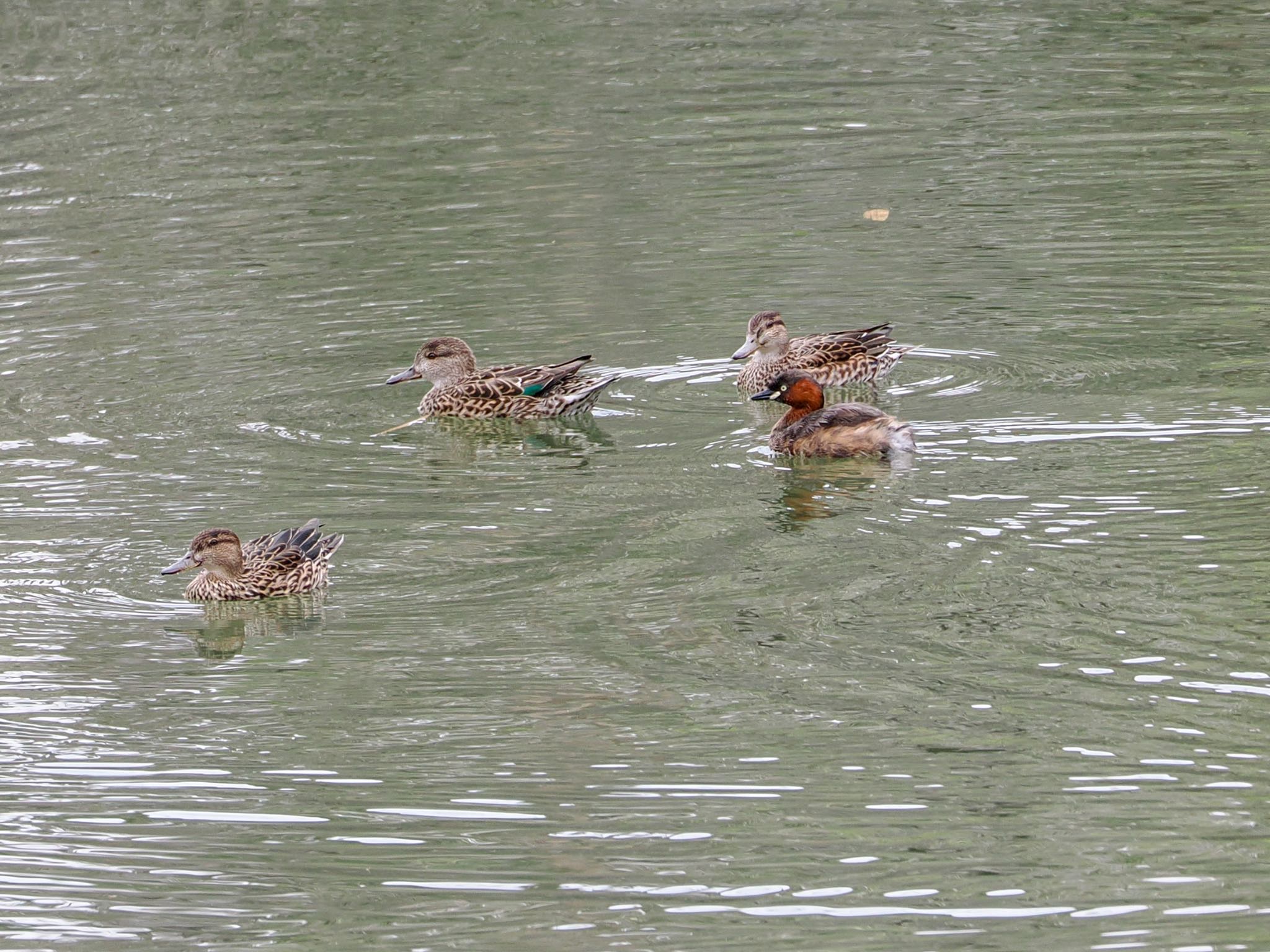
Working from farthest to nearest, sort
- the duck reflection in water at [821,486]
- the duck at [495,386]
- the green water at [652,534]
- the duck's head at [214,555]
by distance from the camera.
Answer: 1. the duck at [495,386]
2. the duck reflection in water at [821,486]
3. the duck's head at [214,555]
4. the green water at [652,534]

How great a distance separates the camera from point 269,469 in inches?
436

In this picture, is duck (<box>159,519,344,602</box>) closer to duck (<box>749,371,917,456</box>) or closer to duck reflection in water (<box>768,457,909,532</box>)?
duck reflection in water (<box>768,457,909,532</box>)

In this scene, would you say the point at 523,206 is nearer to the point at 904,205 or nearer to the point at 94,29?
the point at 904,205

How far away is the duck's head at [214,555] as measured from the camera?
9.04 meters

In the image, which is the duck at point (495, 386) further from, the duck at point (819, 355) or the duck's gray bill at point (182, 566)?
the duck's gray bill at point (182, 566)

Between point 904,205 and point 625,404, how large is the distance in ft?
17.5

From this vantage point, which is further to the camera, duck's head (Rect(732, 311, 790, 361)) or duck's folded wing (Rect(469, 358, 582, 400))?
duck's head (Rect(732, 311, 790, 361))

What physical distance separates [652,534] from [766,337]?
319 centimetres

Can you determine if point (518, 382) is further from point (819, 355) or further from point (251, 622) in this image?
point (251, 622)

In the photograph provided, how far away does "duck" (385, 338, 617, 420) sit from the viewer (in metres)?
12.1

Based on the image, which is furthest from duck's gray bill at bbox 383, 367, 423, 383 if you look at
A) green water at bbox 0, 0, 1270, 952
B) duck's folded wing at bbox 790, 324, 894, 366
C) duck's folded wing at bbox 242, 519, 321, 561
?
duck's folded wing at bbox 242, 519, 321, 561

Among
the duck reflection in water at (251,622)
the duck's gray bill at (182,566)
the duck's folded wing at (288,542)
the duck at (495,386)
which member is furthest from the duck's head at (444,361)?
the duck's gray bill at (182,566)

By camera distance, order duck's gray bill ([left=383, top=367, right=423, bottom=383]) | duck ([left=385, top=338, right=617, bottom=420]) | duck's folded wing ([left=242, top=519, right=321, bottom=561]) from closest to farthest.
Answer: duck's folded wing ([left=242, top=519, right=321, bottom=561]) < duck ([left=385, top=338, right=617, bottom=420]) < duck's gray bill ([left=383, top=367, right=423, bottom=383])

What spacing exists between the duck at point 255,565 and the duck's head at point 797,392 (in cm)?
304
